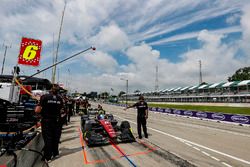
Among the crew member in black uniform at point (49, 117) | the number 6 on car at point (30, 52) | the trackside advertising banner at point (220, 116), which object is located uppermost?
the number 6 on car at point (30, 52)

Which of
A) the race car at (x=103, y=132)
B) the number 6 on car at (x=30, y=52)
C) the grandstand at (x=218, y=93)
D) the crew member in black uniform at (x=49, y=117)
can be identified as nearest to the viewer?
the crew member in black uniform at (x=49, y=117)

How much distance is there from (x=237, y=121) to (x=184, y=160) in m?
14.4

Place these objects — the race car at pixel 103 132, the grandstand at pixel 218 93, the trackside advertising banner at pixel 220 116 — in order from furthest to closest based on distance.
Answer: the grandstand at pixel 218 93 → the trackside advertising banner at pixel 220 116 → the race car at pixel 103 132

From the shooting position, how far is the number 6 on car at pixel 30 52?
395 inches

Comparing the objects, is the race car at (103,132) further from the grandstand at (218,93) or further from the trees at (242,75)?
the trees at (242,75)

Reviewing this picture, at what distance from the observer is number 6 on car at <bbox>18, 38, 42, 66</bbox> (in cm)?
1004

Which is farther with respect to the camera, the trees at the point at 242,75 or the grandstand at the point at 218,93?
the trees at the point at 242,75

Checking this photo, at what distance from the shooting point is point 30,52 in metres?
10.4

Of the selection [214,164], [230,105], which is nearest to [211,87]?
[230,105]

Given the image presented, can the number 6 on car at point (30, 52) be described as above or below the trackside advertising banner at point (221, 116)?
above

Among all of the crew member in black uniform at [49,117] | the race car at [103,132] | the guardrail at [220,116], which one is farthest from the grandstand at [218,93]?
the crew member in black uniform at [49,117]

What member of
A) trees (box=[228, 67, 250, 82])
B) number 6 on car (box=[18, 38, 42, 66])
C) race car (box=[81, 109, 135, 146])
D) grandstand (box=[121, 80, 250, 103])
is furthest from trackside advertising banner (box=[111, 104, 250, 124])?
trees (box=[228, 67, 250, 82])

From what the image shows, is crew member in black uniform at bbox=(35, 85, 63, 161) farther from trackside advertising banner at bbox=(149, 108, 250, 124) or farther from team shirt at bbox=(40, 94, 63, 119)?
trackside advertising banner at bbox=(149, 108, 250, 124)

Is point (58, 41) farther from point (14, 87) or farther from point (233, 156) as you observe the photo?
point (233, 156)
